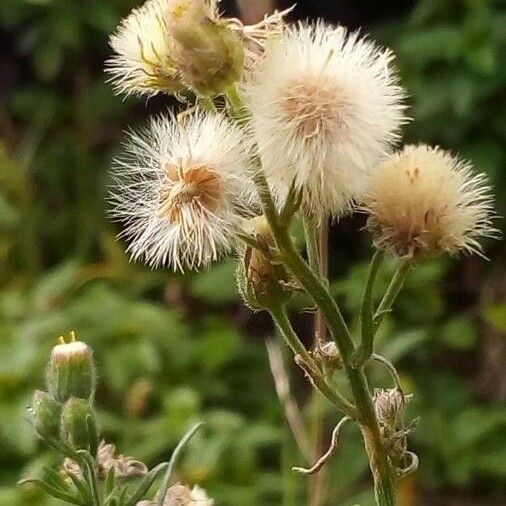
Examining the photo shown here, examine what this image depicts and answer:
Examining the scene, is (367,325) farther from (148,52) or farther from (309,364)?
(148,52)

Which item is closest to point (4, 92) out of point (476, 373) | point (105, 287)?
point (105, 287)

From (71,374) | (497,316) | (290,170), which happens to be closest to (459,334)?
(497,316)

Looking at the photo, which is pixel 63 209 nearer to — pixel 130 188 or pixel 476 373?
pixel 476 373

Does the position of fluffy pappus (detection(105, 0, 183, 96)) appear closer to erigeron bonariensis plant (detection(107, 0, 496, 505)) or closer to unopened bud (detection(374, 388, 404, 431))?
erigeron bonariensis plant (detection(107, 0, 496, 505))

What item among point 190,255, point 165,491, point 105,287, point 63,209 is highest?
point 63,209

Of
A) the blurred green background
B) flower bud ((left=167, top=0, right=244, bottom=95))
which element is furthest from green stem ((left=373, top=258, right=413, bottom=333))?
the blurred green background

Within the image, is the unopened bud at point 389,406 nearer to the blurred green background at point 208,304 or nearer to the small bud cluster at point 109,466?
the small bud cluster at point 109,466
